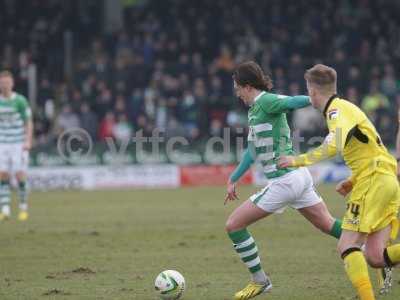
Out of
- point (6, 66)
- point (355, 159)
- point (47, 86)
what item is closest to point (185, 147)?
point (47, 86)

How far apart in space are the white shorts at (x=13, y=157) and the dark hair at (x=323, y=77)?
33.6ft

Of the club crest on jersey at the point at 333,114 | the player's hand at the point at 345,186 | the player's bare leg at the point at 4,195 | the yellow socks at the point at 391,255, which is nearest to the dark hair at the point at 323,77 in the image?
the club crest on jersey at the point at 333,114

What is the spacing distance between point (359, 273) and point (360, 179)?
78cm

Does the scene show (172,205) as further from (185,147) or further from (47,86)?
(47,86)

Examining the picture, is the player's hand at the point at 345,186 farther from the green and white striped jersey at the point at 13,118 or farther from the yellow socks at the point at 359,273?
the green and white striped jersey at the point at 13,118

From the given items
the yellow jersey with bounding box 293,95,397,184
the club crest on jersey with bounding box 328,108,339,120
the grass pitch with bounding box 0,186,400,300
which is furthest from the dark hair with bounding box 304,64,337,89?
the grass pitch with bounding box 0,186,400,300

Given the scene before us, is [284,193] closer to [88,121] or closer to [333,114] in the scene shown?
[333,114]

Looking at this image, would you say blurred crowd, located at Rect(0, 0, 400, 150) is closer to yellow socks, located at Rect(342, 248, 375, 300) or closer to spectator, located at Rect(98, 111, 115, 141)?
spectator, located at Rect(98, 111, 115, 141)

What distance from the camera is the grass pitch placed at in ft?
31.4

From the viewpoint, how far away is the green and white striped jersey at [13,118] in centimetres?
1722

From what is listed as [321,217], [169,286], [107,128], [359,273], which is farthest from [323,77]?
[107,128]

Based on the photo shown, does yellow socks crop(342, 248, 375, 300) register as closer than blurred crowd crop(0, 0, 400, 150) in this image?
Yes

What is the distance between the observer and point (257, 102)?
9125 millimetres

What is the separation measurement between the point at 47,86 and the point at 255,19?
7.68m
